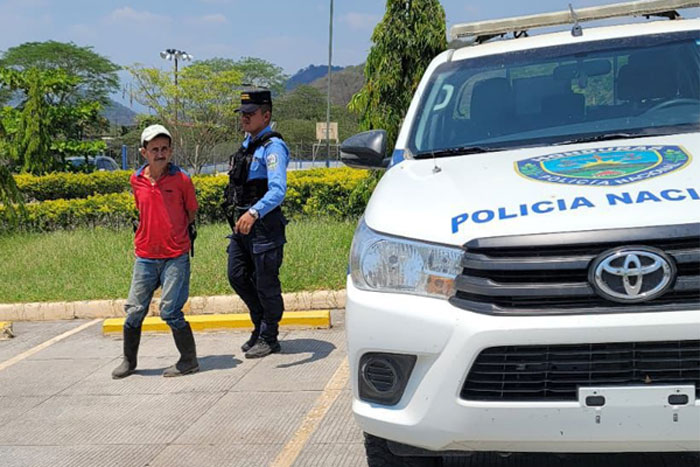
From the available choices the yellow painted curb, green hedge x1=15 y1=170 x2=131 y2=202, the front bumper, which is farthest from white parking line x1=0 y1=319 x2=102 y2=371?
green hedge x1=15 y1=170 x2=131 y2=202

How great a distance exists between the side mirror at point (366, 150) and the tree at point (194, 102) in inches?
1316

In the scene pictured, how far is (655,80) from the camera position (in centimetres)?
416

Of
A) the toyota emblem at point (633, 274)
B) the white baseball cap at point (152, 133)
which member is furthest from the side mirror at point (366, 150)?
the toyota emblem at point (633, 274)

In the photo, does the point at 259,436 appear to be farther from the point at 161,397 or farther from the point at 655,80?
the point at 655,80

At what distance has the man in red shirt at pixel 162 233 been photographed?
5.71 m

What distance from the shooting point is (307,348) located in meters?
6.41

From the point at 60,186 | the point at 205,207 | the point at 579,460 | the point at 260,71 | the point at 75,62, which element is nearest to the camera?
the point at 579,460

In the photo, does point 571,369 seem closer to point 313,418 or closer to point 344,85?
point 313,418

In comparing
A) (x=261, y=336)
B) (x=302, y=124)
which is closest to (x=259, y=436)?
(x=261, y=336)

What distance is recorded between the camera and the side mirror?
440cm

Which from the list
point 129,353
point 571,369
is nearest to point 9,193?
point 129,353

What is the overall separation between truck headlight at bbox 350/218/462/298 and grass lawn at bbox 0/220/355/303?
14.3 ft

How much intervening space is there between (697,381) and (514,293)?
61 centimetres

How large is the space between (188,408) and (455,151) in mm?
2381
